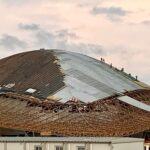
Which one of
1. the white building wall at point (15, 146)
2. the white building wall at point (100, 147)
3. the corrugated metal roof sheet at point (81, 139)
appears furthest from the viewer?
the white building wall at point (15, 146)

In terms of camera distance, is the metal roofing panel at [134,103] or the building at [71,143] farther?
the metal roofing panel at [134,103]

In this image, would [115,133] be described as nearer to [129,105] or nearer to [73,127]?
[73,127]

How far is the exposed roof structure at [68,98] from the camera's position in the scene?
229 ft

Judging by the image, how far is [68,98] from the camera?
253 ft

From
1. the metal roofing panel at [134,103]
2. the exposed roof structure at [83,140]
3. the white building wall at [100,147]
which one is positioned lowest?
the white building wall at [100,147]

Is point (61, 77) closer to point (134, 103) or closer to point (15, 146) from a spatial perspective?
point (134, 103)

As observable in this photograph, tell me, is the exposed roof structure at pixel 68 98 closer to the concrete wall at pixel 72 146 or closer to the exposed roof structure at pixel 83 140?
the concrete wall at pixel 72 146

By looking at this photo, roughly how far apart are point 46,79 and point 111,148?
120 feet

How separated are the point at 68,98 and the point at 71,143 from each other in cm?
2363

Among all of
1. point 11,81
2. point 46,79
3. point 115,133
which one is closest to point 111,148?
point 115,133

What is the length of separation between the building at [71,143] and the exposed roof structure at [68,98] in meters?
10.3

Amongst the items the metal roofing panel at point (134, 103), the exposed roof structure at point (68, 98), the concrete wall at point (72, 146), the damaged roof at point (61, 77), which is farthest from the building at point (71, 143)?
the damaged roof at point (61, 77)

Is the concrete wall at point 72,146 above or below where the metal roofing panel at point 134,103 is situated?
below

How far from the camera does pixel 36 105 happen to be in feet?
253
